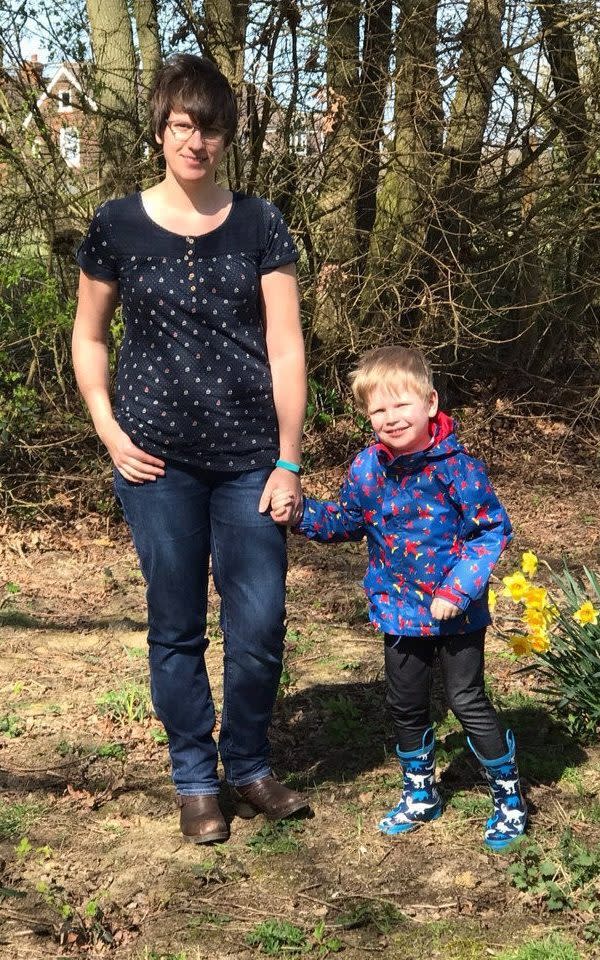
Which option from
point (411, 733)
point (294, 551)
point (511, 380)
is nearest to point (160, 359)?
point (411, 733)

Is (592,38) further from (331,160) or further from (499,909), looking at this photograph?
(499,909)

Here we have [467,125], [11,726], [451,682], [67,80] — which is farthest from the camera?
[467,125]

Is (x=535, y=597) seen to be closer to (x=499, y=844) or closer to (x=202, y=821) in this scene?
(x=499, y=844)

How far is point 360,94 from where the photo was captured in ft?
21.8

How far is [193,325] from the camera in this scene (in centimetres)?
288

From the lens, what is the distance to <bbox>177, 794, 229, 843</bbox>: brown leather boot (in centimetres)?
316

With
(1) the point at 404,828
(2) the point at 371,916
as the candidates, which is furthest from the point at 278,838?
(2) the point at 371,916

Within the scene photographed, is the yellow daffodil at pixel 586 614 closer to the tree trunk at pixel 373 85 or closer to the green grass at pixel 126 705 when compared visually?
the green grass at pixel 126 705

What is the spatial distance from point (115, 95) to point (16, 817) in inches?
190

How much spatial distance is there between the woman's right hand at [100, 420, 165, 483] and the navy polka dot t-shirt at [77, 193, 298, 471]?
3 cm

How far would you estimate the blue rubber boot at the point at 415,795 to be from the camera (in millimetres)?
3152

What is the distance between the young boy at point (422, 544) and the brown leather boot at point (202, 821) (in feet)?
1.93

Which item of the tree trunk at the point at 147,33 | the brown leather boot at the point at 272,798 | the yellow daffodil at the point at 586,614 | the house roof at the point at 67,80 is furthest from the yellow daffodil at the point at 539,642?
the tree trunk at the point at 147,33

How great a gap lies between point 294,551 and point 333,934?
394cm
